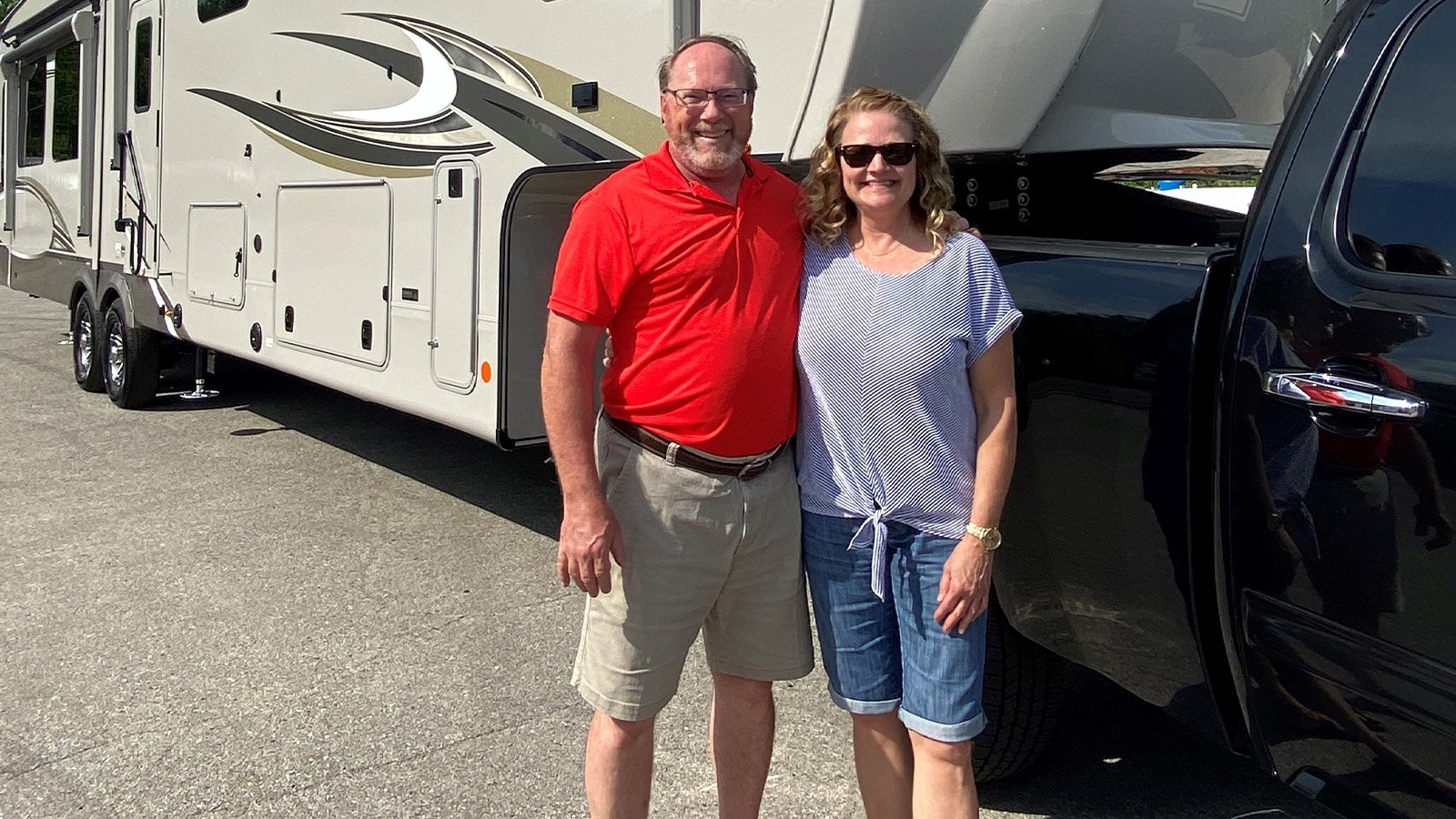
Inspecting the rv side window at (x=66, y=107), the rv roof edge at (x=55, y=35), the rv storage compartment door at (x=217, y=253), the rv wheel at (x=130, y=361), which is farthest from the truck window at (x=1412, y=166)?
the rv side window at (x=66, y=107)

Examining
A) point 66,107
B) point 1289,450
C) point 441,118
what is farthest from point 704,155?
point 66,107

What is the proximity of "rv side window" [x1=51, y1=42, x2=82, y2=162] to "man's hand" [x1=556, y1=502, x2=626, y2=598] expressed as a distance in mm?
8146

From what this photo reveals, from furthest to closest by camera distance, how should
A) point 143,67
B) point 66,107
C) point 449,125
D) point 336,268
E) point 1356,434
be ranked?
point 66,107
point 143,67
point 336,268
point 449,125
point 1356,434

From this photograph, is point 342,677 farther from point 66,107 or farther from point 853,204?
point 66,107

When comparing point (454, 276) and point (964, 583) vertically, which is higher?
point (454, 276)

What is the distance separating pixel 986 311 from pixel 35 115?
10115 millimetres

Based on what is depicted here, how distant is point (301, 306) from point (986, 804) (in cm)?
424

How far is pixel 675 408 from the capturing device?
7.81ft

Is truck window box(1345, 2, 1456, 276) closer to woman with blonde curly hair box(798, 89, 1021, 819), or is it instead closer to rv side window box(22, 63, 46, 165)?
woman with blonde curly hair box(798, 89, 1021, 819)

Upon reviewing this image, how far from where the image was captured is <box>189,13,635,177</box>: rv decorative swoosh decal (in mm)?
4262

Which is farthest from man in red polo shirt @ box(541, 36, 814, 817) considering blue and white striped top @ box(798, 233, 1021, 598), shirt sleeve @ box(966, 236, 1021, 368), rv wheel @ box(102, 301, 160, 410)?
rv wheel @ box(102, 301, 160, 410)

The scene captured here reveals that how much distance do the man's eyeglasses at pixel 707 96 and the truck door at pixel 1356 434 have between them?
975mm

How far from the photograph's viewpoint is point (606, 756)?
2.53 m

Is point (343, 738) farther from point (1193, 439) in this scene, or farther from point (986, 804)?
point (1193, 439)
